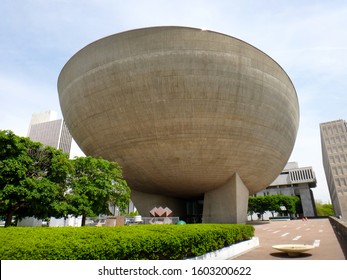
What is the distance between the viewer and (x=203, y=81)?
722 inches

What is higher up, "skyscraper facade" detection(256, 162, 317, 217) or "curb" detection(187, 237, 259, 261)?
"skyscraper facade" detection(256, 162, 317, 217)

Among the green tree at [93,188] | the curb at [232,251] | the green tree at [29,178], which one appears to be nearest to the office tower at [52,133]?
the green tree at [93,188]

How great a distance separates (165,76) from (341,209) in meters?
68.5

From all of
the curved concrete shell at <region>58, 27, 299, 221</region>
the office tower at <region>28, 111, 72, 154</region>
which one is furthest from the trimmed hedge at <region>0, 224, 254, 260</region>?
the office tower at <region>28, 111, 72, 154</region>

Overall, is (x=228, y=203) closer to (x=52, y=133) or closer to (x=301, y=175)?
(x=301, y=175)

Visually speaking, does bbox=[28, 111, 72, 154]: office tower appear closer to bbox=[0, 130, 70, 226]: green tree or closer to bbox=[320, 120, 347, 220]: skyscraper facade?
bbox=[0, 130, 70, 226]: green tree

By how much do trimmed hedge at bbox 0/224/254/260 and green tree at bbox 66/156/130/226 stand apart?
9.41 metres

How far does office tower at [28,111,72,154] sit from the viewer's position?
106 meters

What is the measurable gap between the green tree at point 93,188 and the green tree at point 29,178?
2.78 ft

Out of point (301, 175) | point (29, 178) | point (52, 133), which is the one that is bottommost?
point (29, 178)

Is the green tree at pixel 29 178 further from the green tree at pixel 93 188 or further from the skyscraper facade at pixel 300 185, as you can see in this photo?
the skyscraper facade at pixel 300 185

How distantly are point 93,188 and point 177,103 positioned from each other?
8504 millimetres

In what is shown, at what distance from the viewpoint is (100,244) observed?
16.8 ft

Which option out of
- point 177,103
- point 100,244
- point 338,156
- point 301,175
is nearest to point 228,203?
point 177,103
